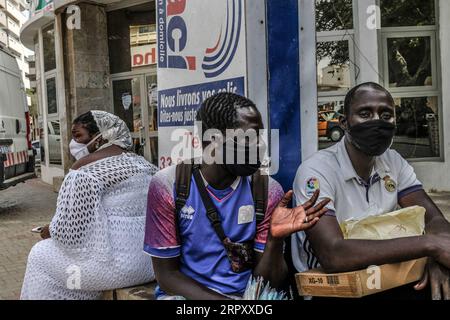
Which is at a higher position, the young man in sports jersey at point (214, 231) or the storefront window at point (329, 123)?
the storefront window at point (329, 123)

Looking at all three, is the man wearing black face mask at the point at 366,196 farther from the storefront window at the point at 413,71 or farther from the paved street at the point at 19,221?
the storefront window at the point at 413,71

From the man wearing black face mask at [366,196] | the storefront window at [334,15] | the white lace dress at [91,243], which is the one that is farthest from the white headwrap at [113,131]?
the storefront window at [334,15]

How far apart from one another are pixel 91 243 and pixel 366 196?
1397mm

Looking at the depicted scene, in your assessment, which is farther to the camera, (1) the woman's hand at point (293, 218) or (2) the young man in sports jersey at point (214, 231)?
(2) the young man in sports jersey at point (214, 231)

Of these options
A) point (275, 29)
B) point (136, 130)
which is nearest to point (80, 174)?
point (275, 29)

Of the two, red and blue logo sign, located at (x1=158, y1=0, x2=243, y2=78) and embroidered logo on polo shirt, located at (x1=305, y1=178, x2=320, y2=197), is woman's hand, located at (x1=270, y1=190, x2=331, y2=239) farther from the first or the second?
red and blue logo sign, located at (x1=158, y1=0, x2=243, y2=78)

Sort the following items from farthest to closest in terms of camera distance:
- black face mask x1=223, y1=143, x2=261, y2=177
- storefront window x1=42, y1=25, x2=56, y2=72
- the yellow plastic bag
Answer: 1. storefront window x1=42, y1=25, x2=56, y2=72
2. the yellow plastic bag
3. black face mask x1=223, y1=143, x2=261, y2=177

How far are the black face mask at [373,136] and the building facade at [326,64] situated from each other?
10.9 feet

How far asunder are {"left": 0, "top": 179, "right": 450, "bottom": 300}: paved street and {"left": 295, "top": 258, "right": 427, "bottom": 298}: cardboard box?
2822 mm

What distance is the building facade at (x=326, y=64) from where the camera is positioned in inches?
295

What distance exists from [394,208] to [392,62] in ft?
20.1

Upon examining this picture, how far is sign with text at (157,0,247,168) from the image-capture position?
2.65m

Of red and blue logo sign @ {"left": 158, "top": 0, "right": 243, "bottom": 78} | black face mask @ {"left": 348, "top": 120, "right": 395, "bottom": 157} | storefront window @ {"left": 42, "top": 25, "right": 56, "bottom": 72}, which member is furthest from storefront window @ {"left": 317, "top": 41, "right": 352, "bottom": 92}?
storefront window @ {"left": 42, "top": 25, "right": 56, "bottom": 72}

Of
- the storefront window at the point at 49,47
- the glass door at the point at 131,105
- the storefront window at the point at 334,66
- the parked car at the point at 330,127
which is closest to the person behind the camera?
the parked car at the point at 330,127
